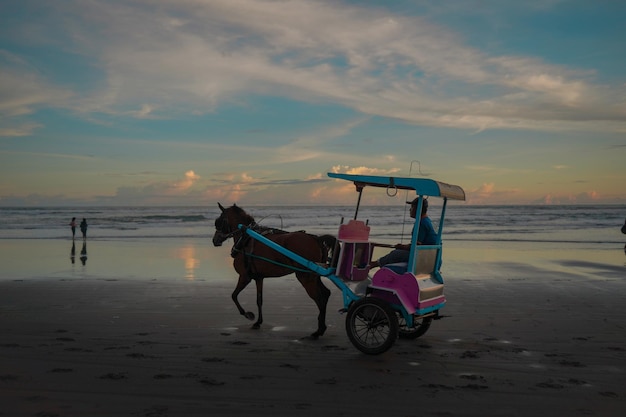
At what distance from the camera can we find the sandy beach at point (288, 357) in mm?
5160

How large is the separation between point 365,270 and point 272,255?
1.69 metres

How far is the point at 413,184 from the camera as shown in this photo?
6777mm

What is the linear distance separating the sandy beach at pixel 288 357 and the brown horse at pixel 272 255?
1.82ft

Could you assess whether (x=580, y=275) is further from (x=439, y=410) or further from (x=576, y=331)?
(x=439, y=410)

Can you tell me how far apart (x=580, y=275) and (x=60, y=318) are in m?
13.3

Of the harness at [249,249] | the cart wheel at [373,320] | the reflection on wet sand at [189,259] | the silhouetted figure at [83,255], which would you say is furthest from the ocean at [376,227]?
the silhouetted figure at [83,255]

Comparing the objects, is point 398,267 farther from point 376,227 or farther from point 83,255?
point 376,227

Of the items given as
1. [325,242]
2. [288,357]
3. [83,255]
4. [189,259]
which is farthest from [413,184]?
[83,255]

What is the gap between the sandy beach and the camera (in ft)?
16.9

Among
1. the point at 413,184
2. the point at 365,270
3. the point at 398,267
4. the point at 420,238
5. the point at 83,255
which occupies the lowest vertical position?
the point at 83,255

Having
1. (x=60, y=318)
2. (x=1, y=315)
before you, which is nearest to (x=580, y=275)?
(x=60, y=318)

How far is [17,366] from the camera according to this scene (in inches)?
246

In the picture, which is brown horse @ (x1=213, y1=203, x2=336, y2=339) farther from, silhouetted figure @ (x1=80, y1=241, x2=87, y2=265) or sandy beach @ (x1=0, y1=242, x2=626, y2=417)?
silhouetted figure @ (x1=80, y1=241, x2=87, y2=265)

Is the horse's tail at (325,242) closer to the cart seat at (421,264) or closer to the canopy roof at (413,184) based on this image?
the canopy roof at (413,184)
